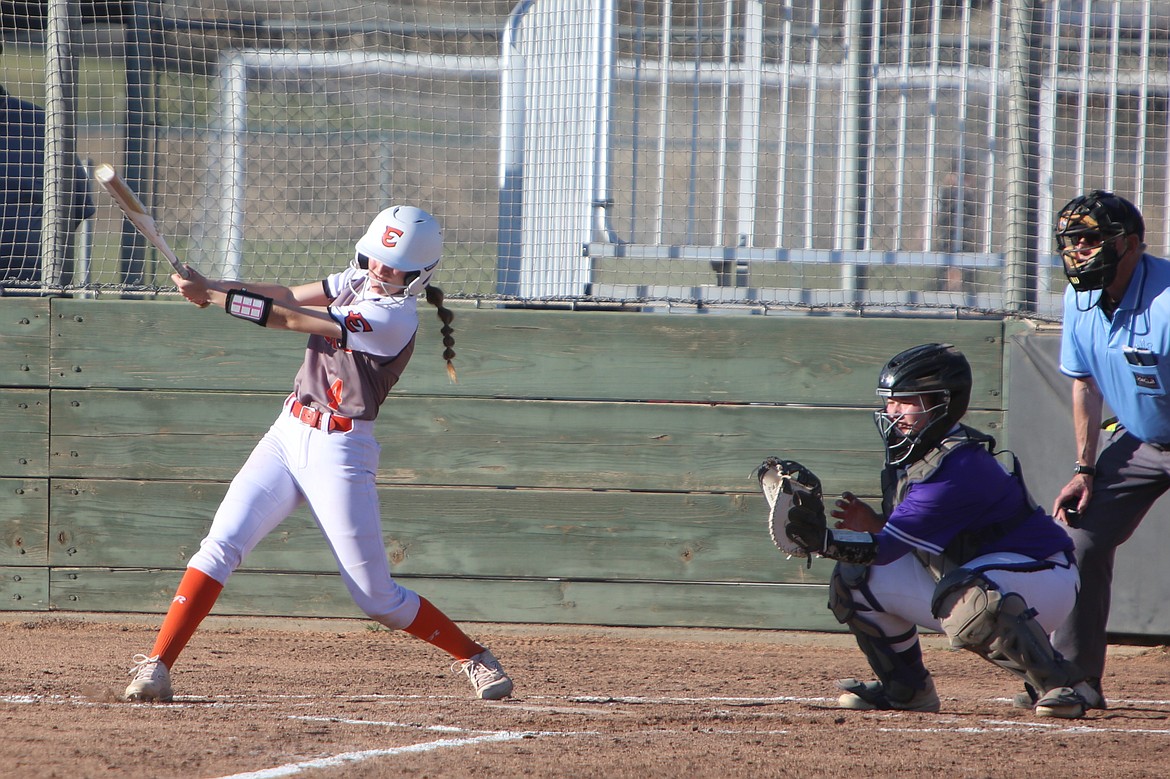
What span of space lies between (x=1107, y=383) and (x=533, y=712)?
7.26 feet

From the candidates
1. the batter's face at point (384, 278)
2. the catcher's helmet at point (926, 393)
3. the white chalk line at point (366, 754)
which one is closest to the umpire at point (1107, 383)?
the catcher's helmet at point (926, 393)

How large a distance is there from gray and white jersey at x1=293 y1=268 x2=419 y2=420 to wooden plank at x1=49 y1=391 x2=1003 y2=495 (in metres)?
1.60

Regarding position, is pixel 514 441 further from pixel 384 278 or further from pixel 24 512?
pixel 24 512

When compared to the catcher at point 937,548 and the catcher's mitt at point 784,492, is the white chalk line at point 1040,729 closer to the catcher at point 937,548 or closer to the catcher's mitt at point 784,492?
the catcher at point 937,548

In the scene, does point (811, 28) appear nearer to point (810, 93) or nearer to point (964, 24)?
point (810, 93)

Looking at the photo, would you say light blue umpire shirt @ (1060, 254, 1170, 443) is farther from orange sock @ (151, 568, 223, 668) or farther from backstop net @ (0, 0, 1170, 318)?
orange sock @ (151, 568, 223, 668)

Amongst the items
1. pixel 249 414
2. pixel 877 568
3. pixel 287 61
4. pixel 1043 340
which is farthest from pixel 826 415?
pixel 287 61

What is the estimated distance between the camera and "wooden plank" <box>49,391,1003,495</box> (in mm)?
5562

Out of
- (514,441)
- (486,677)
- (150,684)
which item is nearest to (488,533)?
(514,441)

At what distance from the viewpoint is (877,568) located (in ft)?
12.8

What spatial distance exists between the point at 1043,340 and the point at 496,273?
2.49 meters

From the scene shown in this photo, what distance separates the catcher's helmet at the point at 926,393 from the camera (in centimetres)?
379

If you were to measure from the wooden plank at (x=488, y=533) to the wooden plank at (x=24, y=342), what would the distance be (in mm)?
520

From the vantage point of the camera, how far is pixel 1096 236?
402 centimetres
